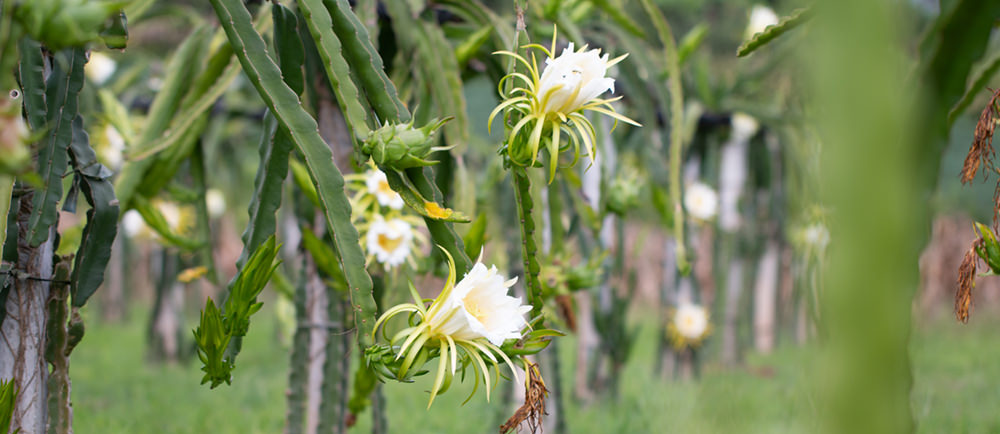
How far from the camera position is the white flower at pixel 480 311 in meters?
0.48

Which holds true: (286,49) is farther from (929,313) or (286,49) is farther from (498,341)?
(929,313)

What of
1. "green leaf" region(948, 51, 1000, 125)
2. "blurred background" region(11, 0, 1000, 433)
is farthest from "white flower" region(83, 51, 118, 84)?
"green leaf" region(948, 51, 1000, 125)

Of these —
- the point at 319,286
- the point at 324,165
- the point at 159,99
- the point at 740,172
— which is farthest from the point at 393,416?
the point at 740,172

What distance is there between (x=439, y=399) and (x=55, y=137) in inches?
52.2

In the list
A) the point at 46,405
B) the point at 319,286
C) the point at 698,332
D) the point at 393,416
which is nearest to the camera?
the point at 46,405

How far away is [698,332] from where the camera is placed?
203cm

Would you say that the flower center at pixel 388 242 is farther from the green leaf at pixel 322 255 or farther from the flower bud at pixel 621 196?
the flower bud at pixel 621 196

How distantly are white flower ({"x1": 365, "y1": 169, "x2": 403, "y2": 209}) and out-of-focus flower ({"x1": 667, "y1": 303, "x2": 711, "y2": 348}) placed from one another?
4.42 ft

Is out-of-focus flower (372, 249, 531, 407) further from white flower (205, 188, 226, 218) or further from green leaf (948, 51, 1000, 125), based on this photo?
white flower (205, 188, 226, 218)

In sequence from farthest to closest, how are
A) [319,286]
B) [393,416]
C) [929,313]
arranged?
[929,313] < [393,416] < [319,286]

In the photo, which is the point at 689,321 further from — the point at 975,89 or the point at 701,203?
the point at 975,89

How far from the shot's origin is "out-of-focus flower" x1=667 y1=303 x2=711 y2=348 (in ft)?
6.61

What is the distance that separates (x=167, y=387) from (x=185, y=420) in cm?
46

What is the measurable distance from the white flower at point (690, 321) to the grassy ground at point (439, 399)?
17cm
